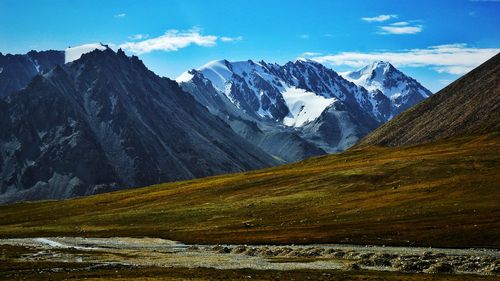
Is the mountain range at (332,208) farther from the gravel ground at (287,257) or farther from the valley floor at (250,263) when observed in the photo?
the valley floor at (250,263)

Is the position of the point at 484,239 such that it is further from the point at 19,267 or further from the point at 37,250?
the point at 37,250

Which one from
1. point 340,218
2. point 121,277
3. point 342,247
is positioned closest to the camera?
point 121,277

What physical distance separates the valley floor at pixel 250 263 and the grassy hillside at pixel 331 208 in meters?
8.96

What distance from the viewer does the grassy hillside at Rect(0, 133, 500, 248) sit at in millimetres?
94938

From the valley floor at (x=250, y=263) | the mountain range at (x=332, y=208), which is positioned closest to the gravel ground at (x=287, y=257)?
the valley floor at (x=250, y=263)

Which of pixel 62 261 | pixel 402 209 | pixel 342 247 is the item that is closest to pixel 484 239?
pixel 342 247

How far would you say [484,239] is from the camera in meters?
81.3

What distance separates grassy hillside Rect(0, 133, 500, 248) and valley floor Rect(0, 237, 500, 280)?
29.4ft

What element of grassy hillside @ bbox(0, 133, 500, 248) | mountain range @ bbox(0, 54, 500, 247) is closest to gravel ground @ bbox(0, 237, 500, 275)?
mountain range @ bbox(0, 54, 500, 247)

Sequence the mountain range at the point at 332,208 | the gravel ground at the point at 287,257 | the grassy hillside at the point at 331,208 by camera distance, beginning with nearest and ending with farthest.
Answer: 1. the gravel ground at the point at 287,257
2. the mountain range at the point at 332,208
3. the grassy hillside at the point at 331,208

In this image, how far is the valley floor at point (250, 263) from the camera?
6000 cm

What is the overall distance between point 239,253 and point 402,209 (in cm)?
4091

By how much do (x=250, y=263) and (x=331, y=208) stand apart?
2126 inches

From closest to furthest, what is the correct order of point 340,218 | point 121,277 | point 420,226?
point 121,277 < point 420,226 < point 340,218
